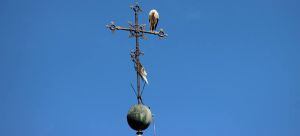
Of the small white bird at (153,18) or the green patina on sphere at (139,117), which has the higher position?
the small white bird at (153,18)

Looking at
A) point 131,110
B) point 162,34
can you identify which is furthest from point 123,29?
point 131,110

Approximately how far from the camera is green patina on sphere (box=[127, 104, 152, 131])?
10234mm

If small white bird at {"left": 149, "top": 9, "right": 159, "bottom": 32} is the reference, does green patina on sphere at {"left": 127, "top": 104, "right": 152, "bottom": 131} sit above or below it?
below

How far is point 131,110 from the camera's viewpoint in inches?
408

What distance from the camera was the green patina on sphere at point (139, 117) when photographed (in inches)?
403

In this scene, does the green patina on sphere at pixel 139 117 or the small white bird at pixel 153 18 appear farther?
the small white bird at pixel 153 18

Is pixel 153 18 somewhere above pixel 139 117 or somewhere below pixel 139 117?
above

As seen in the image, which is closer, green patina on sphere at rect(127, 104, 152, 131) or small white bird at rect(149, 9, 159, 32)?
green patina on sphere at rect(127, 104, 152, 131)

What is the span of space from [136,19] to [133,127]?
2755 millimetres

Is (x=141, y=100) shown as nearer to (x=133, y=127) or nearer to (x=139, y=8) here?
(x=133, y=127)

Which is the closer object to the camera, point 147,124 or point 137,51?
point 147,124

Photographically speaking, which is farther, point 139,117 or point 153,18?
point 153,18

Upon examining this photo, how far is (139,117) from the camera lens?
1022 cm

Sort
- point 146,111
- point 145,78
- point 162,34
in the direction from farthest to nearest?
point 162,34 → point 145,78 → point 146,111
